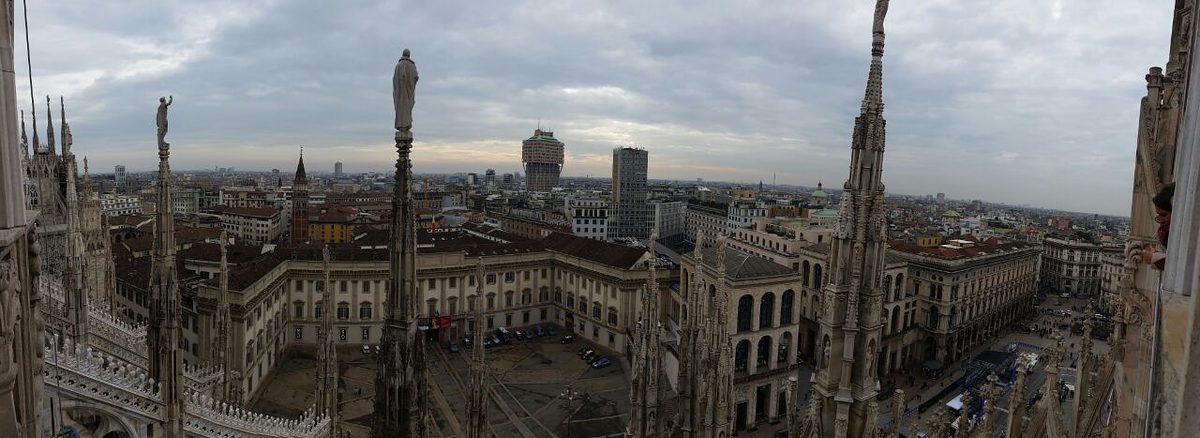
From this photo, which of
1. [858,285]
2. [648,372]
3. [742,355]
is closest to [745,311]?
[742,355]

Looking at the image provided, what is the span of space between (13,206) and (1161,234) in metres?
6.36

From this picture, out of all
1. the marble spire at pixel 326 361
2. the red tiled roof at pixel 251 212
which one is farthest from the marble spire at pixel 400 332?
the red tiled roof at pixel 251 212

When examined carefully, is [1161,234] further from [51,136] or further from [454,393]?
[454,393]

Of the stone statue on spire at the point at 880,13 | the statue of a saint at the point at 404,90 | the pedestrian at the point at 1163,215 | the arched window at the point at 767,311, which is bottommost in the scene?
the arched window at the point at 767,311

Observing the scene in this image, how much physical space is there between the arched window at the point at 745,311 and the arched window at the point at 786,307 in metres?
2.74

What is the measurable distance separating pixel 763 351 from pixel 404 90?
3635cm

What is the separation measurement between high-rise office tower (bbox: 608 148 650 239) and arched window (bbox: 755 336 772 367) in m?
81.9

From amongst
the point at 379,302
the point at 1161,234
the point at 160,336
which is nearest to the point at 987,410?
the point at 1161,234

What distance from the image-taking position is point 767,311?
38875mm

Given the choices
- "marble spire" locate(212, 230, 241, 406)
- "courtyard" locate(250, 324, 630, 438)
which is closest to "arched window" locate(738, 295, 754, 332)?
"courtyard" locate(250, 324, 630, 438)

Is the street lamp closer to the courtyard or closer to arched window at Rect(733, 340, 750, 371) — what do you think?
the courtyard

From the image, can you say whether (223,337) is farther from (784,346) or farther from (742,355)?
(784,346)

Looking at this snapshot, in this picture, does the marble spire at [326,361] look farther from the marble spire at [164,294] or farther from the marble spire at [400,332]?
the marble spire at [400,332]

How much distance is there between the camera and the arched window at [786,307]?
39.4 meters
